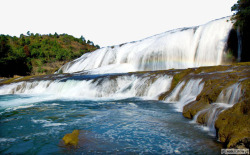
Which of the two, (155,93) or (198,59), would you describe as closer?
(155,93)

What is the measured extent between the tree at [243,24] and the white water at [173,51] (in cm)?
93

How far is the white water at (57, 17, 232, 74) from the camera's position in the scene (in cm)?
1520

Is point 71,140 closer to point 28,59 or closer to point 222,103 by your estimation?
point 222,103

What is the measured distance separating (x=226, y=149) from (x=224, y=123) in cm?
62

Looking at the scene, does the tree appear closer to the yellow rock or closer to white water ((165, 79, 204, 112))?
white water ((165, 79, 204, 112))

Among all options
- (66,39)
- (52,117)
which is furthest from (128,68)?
(66,39)

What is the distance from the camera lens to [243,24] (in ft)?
44.1

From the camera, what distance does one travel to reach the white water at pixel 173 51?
15203mm

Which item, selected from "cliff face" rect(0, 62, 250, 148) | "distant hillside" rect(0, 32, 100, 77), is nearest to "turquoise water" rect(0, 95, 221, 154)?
"cliff face" rect(0, 62, 250, 148)

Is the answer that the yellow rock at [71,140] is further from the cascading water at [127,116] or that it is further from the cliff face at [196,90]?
the cliff face at [196,90]

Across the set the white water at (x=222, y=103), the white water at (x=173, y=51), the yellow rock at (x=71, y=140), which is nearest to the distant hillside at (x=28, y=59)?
the white water at (x=173, y=51)

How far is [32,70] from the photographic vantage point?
40.1 meters

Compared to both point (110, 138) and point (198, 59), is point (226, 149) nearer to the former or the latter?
point (110, 138)

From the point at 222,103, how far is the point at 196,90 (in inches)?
96.9
